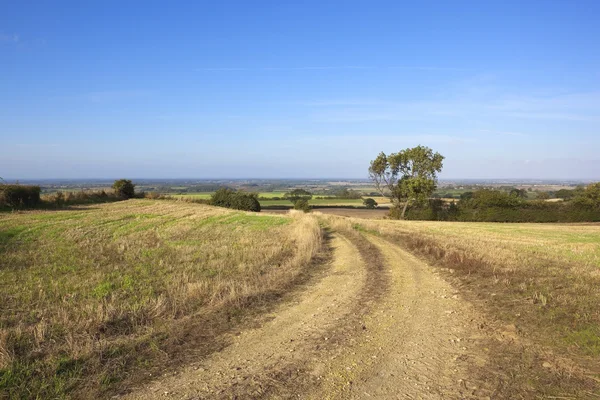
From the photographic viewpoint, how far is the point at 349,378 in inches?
214

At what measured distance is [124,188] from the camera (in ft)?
188

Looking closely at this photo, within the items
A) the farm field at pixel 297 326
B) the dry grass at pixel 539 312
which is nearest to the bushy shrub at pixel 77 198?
the farm field at pixel 297 326

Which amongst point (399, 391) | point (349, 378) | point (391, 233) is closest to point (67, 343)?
point (349, 378)

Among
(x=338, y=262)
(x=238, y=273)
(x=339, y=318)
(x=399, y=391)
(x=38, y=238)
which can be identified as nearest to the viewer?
(x=399, y=391)

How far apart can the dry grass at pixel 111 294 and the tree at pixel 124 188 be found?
122ft

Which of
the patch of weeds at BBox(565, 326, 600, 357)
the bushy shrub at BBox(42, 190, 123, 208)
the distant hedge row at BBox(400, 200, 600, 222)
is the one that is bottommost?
the distant hedge row at BBox(400, 200, 600, 222)

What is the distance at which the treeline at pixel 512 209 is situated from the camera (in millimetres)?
47969

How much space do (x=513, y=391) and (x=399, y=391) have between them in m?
1.60

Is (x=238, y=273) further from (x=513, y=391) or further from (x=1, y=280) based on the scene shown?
(x=513, y=391)

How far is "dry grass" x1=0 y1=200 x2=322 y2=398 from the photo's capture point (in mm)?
5551

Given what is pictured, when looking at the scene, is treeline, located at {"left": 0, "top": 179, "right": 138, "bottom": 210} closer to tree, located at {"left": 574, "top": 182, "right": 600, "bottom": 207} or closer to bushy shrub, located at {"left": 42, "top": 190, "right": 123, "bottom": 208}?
bushy shrub, located at {"left": 42, "top": 190, "right": 123, "bottom": 208}

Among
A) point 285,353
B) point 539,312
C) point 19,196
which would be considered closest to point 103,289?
point 285,353

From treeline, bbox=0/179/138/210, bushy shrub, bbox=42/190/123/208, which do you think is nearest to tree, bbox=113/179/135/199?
treeline, bbox=0/179/138/210

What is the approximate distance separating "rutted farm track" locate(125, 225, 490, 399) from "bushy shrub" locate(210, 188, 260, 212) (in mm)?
46155
